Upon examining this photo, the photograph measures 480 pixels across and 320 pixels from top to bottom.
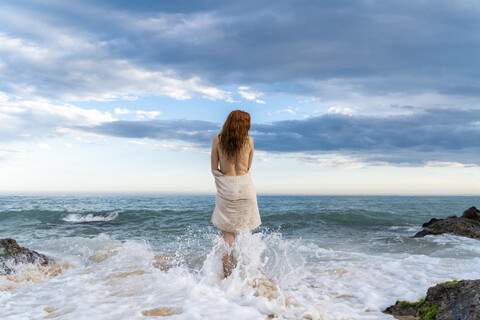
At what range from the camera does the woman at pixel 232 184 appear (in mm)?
4727

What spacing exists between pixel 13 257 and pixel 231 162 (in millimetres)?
5477

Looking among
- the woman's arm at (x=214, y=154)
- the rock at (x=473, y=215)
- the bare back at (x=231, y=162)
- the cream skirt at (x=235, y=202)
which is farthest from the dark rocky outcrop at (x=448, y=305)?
the rock at (x=473, y=215)

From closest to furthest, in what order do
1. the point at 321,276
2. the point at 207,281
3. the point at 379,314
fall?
the point at 379,314, the point at 207,281, the point at 321,276

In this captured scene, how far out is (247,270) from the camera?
4.77 metres

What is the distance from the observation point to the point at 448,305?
10.4 ft

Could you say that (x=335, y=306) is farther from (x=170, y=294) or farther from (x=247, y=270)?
(x=170, y=294)

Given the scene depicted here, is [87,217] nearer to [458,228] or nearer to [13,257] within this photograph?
[13,257]

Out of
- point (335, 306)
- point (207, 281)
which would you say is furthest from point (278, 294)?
point (207, 281)

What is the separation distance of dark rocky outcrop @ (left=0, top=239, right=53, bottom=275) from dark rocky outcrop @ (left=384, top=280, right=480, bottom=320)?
7.00 metres

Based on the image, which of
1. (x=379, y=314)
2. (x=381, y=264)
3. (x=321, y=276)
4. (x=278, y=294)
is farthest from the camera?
(x=381, y=264)

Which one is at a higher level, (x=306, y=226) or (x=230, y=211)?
(x=230, y=211)

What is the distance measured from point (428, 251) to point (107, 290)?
7692mm

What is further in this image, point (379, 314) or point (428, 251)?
point (428, 251)

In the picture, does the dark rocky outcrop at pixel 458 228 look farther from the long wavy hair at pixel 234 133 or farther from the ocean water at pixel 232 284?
the long wavy hair at pixel 234 133
